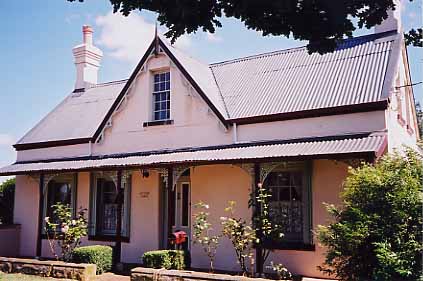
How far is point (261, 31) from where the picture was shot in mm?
4328

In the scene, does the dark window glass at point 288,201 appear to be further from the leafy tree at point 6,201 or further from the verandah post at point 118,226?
the leafy tree at point 6,201

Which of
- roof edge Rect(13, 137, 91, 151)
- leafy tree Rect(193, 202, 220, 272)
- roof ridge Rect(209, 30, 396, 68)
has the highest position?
roof ridge Rect(209, 30, 396, 68)

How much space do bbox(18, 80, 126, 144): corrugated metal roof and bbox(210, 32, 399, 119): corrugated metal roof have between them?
4853 millimetres

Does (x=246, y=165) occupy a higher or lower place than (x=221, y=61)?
lower

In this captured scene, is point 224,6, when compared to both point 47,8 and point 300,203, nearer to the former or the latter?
point 47,8

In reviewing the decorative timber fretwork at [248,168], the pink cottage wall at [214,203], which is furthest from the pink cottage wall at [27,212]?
the decorative timber fretwork at [248,168]

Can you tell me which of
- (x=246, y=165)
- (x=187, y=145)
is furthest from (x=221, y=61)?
(x=246, y=165)

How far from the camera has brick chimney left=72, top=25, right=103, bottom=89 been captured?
19141 millimetres

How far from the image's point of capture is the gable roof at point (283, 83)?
11617 millimetres

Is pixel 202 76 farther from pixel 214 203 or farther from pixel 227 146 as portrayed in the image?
pixel 214 203

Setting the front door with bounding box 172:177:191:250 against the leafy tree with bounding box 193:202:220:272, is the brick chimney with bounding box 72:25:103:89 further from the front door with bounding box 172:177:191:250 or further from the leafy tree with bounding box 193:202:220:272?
the leafy tree with bounding box 193:202:220:272

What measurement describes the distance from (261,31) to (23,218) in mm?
15001

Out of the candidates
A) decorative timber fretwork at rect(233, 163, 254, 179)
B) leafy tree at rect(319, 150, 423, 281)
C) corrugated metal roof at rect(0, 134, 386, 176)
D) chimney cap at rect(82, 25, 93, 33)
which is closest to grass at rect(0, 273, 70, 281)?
corrugated metal roof at rect(0, 134, 386, 176)

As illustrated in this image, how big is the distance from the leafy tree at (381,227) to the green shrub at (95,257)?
6.53 meters
